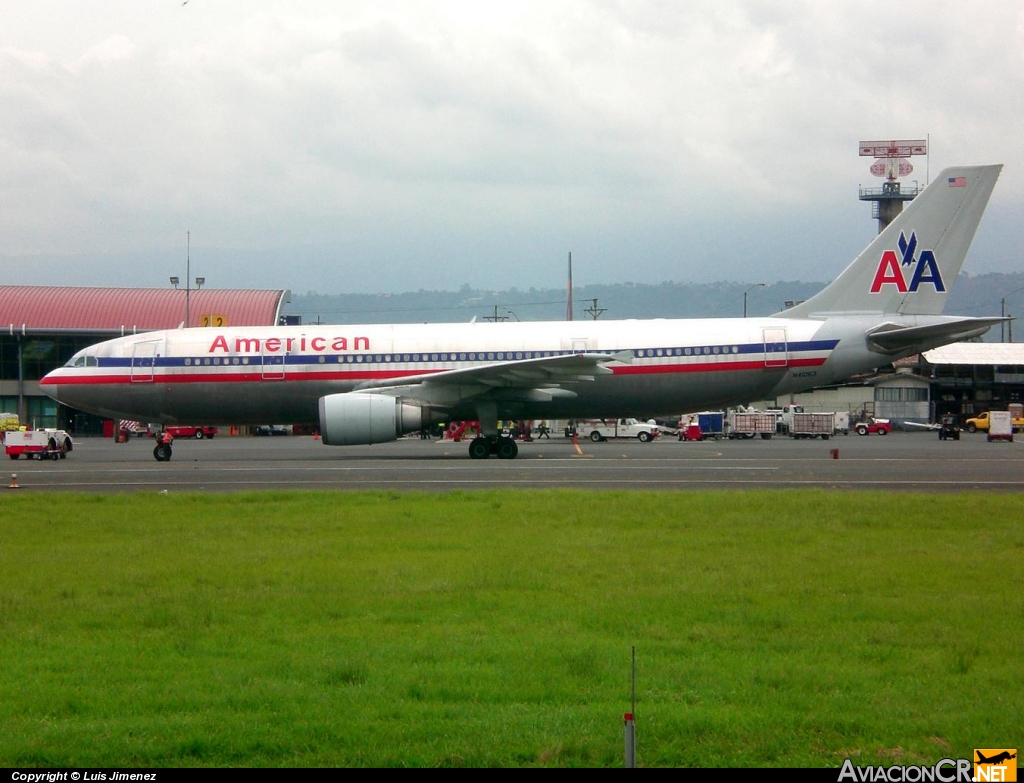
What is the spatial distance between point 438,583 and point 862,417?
64.7 metres

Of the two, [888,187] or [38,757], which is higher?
[888,187]

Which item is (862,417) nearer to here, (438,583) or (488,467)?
(488,467)

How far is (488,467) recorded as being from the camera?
2470cm

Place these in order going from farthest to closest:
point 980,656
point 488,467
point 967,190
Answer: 1. point 967,190
2. point 488,467
3. point 980,656

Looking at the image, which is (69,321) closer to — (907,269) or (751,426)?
(751,426)

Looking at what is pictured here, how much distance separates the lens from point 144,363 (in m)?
29.0

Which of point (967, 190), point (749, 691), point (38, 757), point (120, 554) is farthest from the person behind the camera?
point (967, 190)

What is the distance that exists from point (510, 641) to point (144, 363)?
24.1 metres

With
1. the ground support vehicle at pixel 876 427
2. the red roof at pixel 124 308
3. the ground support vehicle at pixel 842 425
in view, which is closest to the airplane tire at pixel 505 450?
the ground support vehicle at pixel 842 425

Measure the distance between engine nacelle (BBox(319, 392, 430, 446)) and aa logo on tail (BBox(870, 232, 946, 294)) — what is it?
1320cm

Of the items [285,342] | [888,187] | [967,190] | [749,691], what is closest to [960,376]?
[888,187]

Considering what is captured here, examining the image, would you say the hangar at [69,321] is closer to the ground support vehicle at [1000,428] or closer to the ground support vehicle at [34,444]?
the ground support vehicle at [34,444]

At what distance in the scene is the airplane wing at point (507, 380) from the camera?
1033 inches

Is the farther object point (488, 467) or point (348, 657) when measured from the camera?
point (488, 467)
